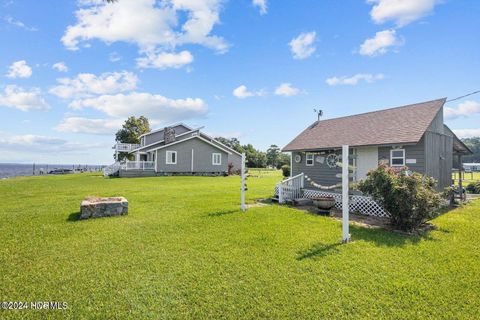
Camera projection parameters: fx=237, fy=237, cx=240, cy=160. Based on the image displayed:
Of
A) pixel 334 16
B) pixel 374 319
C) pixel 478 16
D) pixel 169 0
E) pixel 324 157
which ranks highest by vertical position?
pixel 334 16

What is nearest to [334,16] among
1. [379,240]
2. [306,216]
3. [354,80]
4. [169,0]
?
[354,80]

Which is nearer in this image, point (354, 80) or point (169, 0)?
point (169, 0)

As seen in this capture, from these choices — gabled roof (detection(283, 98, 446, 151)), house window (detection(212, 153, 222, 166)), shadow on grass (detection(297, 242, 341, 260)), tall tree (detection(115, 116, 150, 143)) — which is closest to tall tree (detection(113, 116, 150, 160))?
tall tree (detection(115, 116, 150, 143))

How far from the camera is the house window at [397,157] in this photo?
9.85 metres

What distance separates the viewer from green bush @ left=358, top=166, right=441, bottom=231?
645 centimetres

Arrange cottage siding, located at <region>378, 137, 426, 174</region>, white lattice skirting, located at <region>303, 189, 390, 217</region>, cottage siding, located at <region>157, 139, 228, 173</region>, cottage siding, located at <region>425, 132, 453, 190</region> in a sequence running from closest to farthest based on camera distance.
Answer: white lattice skirting, located at <region>303, 189, 390, 217</region> < cottage siding, located at <region>378, 137, 426, 174</region> < cottage siding, located at <region>425, 132, 453, 190</region> < cottage siding, located at <region>157, 139, 228, 173</region>

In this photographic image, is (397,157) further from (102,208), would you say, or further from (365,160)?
(102,208)

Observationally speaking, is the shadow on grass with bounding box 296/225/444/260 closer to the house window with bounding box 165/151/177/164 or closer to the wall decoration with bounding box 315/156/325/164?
the wall decoration with bounding box 315/156/325/164

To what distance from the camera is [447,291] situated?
352cm

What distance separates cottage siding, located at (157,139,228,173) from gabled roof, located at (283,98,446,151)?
15.3 meters

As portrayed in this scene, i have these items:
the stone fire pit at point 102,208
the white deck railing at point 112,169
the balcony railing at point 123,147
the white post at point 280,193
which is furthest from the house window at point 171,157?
the stone fire pit at point 102,208

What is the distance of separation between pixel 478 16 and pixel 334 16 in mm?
5054

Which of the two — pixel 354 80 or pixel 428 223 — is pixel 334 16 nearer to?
pixel 354 80

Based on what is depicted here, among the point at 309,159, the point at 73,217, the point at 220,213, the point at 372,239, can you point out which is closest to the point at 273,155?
the point at 309,159
